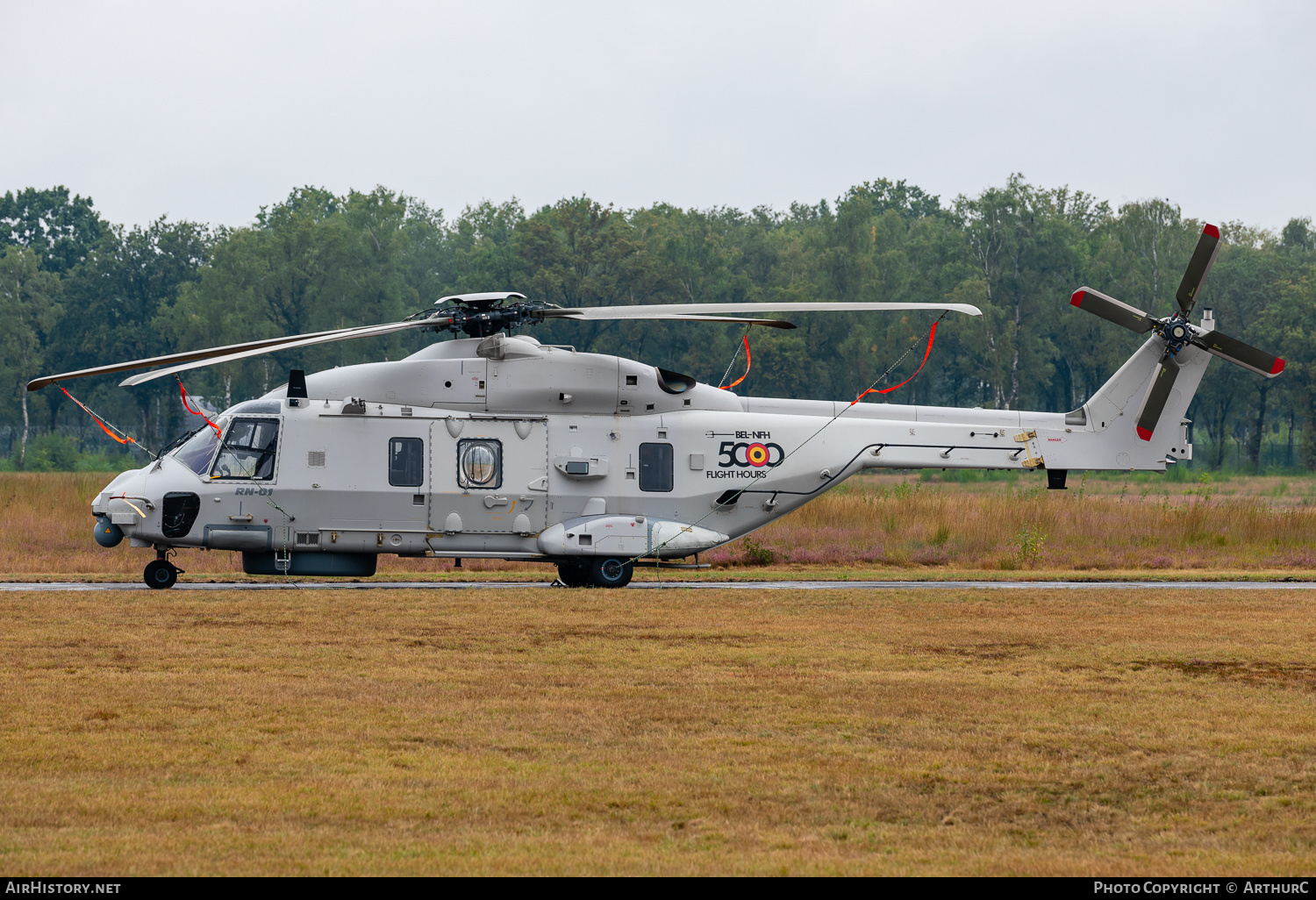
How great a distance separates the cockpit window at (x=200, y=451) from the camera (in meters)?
18.7

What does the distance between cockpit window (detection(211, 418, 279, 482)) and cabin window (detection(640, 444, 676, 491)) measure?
17.4 ft

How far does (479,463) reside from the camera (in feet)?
62.7

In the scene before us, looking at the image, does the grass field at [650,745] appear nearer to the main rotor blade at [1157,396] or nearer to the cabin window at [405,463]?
the cabin window at [405,463]

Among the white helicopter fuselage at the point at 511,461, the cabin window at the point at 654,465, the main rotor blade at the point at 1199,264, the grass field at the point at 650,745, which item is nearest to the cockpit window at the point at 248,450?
the white helicopter fuselage at the point at 511,461

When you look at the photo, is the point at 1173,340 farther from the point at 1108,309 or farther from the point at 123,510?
the point at 123,510

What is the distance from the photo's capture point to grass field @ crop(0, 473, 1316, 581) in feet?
76.0

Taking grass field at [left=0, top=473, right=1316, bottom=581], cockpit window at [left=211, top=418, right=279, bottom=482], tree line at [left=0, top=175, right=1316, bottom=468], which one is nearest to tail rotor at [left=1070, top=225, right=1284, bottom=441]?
grass field at [left=0, top=473, right=1316, bottom=581]

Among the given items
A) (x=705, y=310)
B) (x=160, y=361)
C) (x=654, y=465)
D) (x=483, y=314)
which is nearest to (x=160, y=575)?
(x=160, y=361)

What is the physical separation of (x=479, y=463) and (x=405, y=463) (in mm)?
1052

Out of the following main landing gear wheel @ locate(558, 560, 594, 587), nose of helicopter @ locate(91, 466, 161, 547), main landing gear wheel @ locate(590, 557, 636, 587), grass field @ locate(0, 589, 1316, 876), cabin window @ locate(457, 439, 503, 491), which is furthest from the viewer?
main landing gear wheel @ locate(558, 560, 594, 587)

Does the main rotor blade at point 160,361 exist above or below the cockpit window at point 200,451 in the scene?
above

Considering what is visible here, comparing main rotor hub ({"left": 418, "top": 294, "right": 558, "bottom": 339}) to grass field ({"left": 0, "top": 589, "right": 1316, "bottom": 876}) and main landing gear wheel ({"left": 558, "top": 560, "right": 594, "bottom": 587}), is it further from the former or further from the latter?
grass field ({"left": 0, "top": 589, "right": 1316, "bottom": 876})

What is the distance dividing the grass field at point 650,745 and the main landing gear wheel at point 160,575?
3.03 m

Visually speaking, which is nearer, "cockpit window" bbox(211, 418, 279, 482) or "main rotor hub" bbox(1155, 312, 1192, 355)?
"cockpit window" bbox(211, 418, 279, 482)
